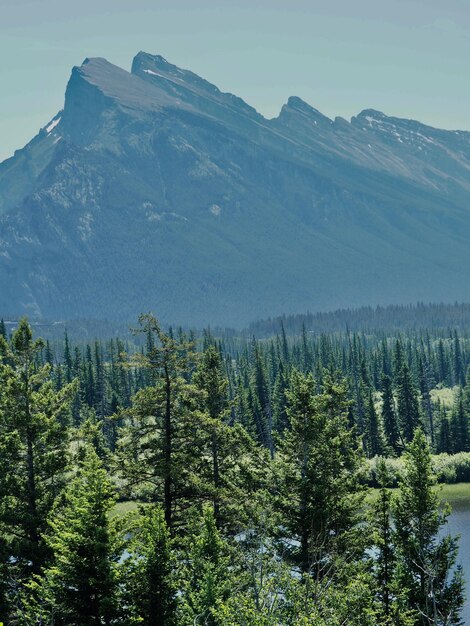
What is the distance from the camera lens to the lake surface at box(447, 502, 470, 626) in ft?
217

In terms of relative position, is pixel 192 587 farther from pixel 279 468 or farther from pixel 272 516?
pixel 279 468

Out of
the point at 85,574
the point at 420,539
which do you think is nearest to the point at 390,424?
the point at 420,539

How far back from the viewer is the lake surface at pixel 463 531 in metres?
66.2

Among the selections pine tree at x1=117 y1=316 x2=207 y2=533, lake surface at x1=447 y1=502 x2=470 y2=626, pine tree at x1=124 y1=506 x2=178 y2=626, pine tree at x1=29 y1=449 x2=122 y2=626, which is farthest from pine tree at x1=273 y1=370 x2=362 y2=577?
lake surface at x1=447 y1=502 x2=470 y2=626

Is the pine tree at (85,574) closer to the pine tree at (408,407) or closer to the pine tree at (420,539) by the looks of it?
the pine tree at (420,539)

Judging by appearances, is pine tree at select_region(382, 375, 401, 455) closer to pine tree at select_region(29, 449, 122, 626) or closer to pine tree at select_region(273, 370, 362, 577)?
pine tree at select_region(273, 370, 362, 577)

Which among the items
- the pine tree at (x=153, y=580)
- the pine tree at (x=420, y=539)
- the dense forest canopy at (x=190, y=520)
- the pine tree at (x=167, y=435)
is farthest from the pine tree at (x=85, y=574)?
the pine tree at (x=420, y=539)

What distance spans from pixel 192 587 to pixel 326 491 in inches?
372

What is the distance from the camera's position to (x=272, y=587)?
33188 millimetres

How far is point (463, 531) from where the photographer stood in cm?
8269

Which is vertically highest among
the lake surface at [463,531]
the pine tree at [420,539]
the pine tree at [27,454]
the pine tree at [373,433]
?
the pine tree at [27,454]

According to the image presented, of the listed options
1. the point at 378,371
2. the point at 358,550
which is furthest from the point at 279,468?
the point at 378,371

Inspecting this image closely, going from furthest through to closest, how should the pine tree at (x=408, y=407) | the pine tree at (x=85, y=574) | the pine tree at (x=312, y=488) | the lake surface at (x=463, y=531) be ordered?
the pine tree at (x=408, y=407)
the lake surface at (x=463, y=531)
the pine tree at (x=312, y=488)
the pine tree at (x=85, y=574)

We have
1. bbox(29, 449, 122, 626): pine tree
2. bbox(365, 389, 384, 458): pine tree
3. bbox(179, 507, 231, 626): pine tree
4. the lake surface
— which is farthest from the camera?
bbox(365, 389, 384, 458): pine tree
